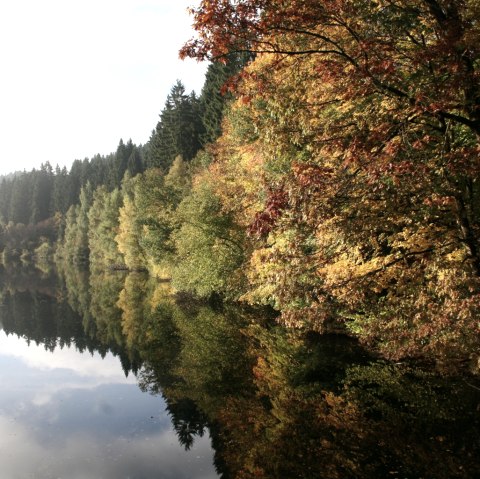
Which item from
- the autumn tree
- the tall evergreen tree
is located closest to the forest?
the autumn tree

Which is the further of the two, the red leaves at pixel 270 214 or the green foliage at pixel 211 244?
the green foliage at pixel 211 244

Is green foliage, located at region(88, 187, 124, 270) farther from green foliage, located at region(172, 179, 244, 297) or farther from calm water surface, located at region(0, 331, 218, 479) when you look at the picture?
calm water surface, located at region(0, 331, 218, 479)

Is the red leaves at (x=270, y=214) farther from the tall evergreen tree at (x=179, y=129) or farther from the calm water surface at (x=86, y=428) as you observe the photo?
the tall evergreen tree at (x=179, y=129)

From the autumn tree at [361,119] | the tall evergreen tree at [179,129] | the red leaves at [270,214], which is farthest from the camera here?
the tall evergreen tree at [179,129]

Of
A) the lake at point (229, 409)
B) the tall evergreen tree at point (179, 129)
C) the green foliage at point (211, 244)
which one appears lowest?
the lake at point (229, 409)

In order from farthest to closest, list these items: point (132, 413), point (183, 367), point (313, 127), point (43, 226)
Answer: point (43, 226) → point (183, 367) → point (132, 413) → point (313, 127)

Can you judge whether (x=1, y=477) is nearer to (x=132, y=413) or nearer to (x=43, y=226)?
(x=132, y=413)

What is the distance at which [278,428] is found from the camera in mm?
11695

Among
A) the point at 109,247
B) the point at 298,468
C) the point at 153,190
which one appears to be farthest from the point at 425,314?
the point at 109,247

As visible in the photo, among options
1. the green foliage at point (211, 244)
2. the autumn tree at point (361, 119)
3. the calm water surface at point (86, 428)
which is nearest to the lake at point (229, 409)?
the calm water surface at point (86, 428)

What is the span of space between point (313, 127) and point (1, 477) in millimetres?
10467

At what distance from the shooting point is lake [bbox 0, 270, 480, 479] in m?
10.2

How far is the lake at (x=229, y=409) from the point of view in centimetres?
1019

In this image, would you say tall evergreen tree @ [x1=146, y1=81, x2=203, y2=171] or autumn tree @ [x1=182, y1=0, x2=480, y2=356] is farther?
tall evergreen tree @ [x1=146, y1=81, x2=203, y2=171]
